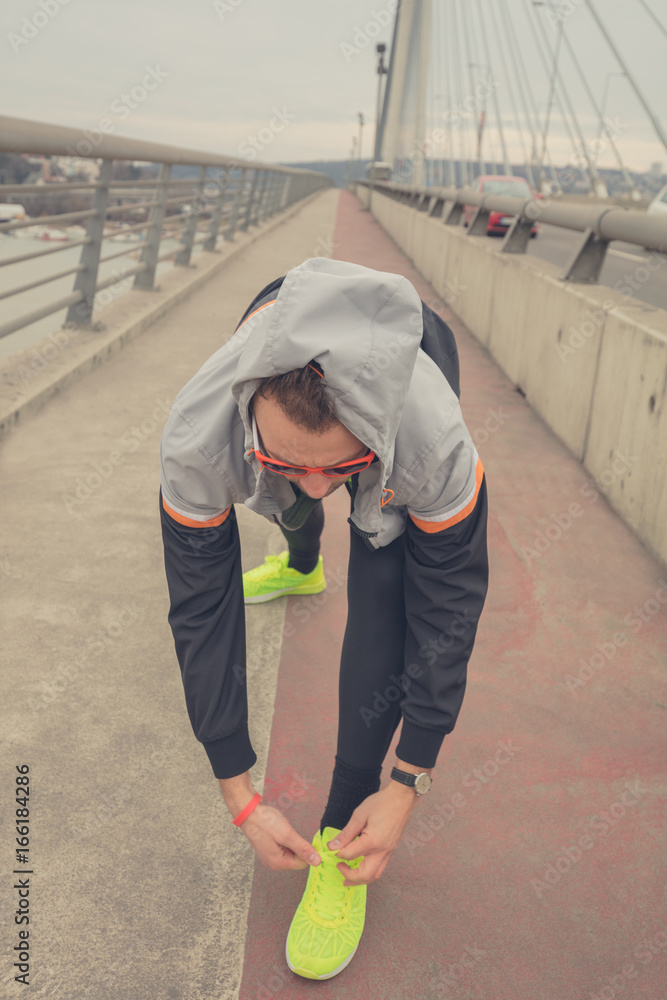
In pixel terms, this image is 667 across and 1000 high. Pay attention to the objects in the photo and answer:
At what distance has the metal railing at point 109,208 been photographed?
13.6 ft

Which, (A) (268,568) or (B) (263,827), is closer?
(B) (263,827)

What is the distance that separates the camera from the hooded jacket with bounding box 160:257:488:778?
1.10m

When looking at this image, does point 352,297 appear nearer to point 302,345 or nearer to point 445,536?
point 302,345

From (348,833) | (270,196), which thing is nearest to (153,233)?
(348,833)

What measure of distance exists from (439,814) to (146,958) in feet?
2.59

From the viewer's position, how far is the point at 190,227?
30.4 ft

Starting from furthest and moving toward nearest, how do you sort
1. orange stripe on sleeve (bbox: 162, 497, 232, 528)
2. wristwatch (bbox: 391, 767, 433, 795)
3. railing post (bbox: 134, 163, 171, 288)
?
railing post (bbox: 134, 163, 171, 288) < wristwatch (bbox: 391, 767, 433, 795) < orange stripe on sleeve (bbox: 162, 497, 232, 528)

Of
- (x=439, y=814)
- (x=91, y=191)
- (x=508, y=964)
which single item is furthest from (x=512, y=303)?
(x=508, y=964)

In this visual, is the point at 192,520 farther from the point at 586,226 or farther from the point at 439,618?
the point at 586,226

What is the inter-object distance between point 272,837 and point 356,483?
2.30 feet

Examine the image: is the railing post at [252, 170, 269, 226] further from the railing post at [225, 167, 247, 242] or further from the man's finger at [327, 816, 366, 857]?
the man's finger at [327, 816, 366, 857]

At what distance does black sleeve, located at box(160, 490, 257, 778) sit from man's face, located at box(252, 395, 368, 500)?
31cm

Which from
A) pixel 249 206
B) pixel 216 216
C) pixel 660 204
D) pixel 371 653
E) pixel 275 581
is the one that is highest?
pixel 660 204

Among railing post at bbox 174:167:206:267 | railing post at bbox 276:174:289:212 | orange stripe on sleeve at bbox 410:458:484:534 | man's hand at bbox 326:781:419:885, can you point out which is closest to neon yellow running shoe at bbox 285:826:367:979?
man's hand at bbox 326:781:419:885
